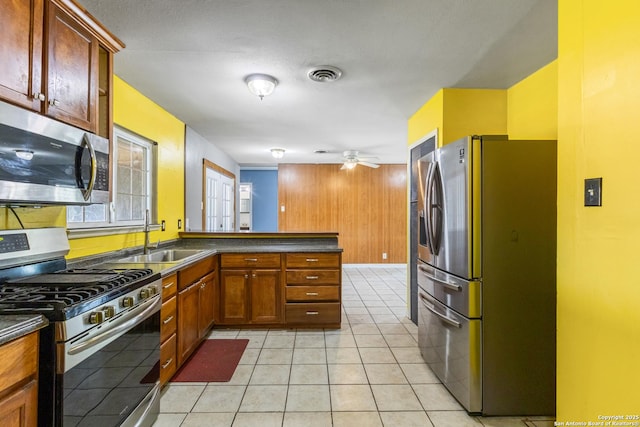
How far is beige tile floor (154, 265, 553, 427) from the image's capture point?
1810 mm

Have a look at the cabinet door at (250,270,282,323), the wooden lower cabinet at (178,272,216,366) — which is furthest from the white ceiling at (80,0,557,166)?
the cabinet door at (250,270,282,323)

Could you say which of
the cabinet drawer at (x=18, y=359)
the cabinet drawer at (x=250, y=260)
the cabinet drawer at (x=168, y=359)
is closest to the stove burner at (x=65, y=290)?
the cabinet drawer at (x=18, y=359)

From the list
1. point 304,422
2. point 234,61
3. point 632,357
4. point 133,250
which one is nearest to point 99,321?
point 304,422

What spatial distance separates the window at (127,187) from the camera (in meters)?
2.36

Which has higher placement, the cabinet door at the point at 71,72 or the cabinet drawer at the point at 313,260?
the cabinet door at the point at 71,72

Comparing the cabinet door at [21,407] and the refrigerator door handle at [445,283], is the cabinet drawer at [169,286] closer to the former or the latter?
the cabinet door at [21,407]

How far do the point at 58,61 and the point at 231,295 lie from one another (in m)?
2.32

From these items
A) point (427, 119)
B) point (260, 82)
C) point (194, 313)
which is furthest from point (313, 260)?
point (427, 119)

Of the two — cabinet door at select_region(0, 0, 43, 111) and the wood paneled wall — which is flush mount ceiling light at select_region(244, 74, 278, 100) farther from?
the wood paneled wall

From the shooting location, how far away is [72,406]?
46.5 inches

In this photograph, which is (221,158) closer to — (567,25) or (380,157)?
(380,157)

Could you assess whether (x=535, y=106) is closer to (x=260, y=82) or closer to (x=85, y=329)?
(x=260, y=82)

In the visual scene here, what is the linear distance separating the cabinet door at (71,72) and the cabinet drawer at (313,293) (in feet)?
7.10

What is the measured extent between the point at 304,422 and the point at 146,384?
Answer: 919 mm
